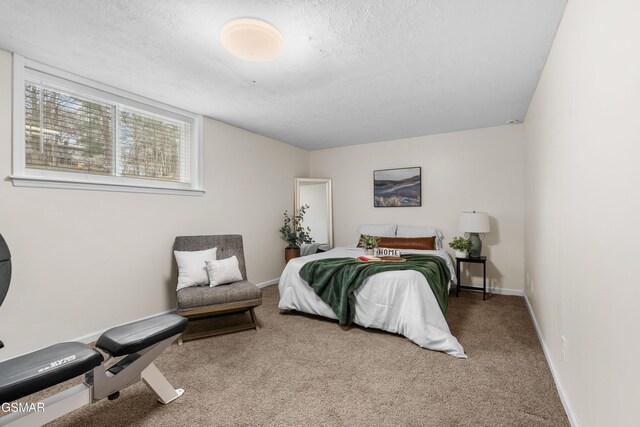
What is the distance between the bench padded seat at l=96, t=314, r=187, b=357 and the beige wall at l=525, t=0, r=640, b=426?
2180 mm

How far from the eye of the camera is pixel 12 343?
2.44 metres

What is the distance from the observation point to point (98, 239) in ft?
9.83

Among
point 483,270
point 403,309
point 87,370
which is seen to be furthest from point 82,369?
point 483,270

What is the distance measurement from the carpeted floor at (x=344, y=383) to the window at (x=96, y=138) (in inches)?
74.5

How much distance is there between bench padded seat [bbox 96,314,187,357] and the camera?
1.72 metres

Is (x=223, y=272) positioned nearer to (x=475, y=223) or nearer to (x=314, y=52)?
(x=314, y=52)

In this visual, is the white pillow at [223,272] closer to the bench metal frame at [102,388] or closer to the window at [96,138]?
the window at [96,138]

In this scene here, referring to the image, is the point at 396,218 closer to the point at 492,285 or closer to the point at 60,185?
the point at 492,285

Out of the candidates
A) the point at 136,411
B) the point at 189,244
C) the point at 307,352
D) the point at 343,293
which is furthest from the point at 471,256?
the point at 136,411

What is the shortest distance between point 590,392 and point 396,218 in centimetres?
395

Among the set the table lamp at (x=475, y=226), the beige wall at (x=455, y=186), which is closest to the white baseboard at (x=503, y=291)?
the beige wall at (x=455, y=186)

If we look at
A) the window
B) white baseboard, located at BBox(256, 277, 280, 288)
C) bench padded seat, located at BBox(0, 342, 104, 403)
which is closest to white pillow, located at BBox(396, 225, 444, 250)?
white baseboard, located at BBox(256, 277, 280, 288)

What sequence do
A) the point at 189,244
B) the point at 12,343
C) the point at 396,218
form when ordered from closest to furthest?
the point at 12,343 < the point at 189,244 < the point at 396,218

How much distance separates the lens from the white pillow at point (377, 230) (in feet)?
16.8
